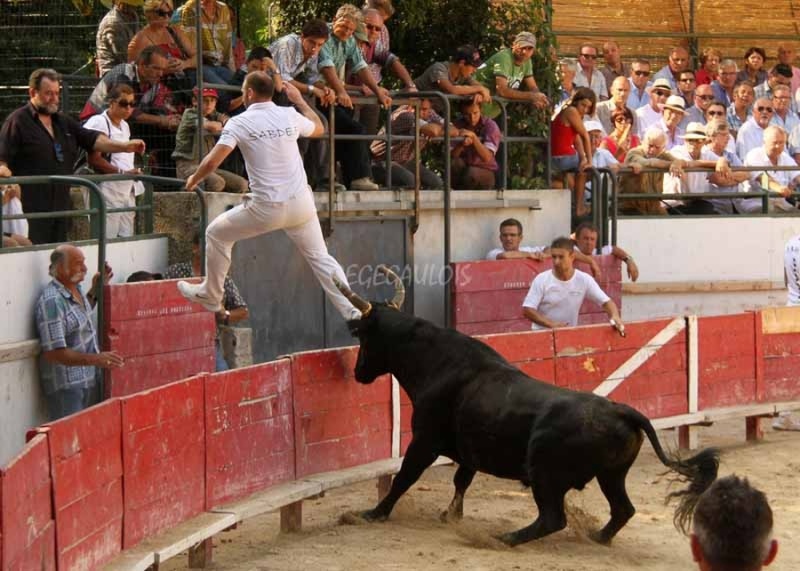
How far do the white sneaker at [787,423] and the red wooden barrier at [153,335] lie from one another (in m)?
4.91

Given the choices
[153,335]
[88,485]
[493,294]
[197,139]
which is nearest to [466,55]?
[493,294]

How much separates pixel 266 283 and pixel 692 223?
5.06m

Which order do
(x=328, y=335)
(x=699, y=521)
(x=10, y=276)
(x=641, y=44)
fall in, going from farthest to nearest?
(x=641, y=44) → (x=328, y=335) → (x=10, y=276) → (x=699, y=521)

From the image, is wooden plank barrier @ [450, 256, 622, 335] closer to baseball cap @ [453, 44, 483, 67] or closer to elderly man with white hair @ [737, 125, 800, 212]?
baseball cap @ [453, 44, 483, 67]

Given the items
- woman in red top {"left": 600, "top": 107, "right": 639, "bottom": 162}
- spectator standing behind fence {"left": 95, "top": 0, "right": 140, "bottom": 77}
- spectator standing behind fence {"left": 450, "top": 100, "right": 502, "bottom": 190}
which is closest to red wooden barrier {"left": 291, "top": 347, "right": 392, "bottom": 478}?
spectator standing behind fence {"left": 95, "top": 0, "right": 140, "bottom": 77}

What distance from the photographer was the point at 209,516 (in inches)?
313

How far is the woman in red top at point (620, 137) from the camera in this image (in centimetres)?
1452

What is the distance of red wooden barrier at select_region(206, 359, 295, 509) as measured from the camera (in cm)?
814

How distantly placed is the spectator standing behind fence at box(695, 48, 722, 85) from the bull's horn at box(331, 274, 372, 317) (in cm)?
796

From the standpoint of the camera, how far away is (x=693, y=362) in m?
11.7

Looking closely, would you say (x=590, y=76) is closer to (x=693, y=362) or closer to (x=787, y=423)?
(x=787, y=423)

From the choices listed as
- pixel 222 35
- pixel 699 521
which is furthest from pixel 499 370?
pixel 699 521

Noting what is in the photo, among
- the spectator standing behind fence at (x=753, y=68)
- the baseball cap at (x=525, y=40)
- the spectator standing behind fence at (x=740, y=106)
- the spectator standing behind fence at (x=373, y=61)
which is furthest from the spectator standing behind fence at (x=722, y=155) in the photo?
the spectator standing behind fence at (x=373, y=61)

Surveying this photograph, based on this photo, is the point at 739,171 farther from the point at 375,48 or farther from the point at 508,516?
the point at 508,516
